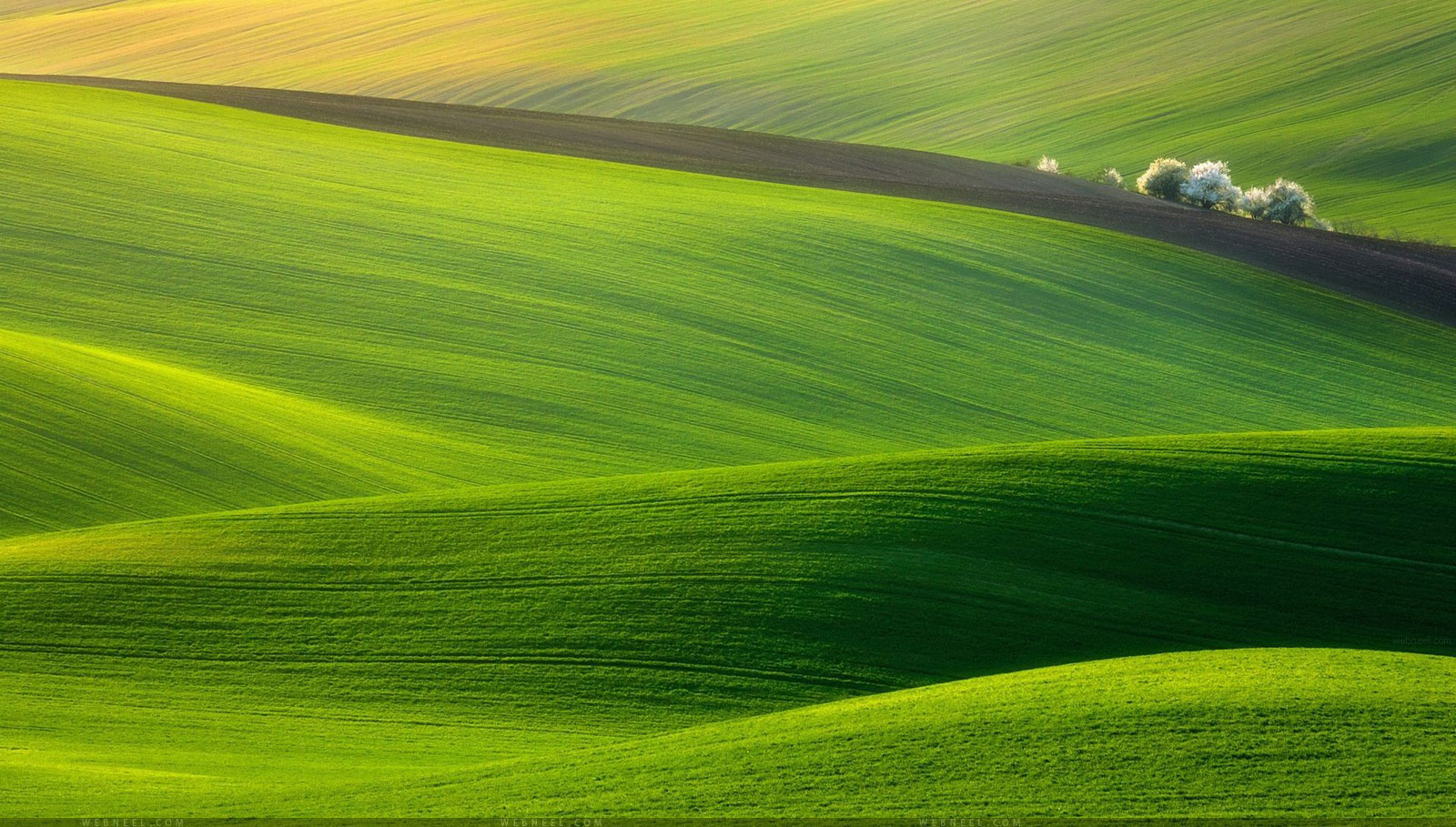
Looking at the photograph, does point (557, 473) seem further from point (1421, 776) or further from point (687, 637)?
point (1421, 776)

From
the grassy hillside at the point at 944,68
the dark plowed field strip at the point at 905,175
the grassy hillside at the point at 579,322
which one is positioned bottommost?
the grassy hillside at the point at 579,322

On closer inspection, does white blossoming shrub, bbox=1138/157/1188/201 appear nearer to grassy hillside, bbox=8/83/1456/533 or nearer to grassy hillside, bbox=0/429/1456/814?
grassy hillside, bbox=8/83/1456/533

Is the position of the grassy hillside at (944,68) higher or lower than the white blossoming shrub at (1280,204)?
higher

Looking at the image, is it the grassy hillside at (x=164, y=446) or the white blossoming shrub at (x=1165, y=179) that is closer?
the grassy hillside at (x=164, y=446)

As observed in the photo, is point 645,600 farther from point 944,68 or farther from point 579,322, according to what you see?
point 944,68

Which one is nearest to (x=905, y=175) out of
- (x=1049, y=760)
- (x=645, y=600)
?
(x=645, y=600)

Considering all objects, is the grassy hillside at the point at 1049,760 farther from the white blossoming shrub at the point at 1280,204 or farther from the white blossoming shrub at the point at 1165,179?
the white blossoming shrub at the point at 1165,179

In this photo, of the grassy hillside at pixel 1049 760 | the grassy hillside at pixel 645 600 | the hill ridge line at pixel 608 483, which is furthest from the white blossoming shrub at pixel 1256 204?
the grassy hillside at pixel 1049 760

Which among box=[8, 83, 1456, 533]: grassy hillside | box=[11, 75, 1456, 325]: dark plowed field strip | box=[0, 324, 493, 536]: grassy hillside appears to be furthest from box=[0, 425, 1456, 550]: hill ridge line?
box=[11, 75, 1456, 325]: dark plowed field strip
